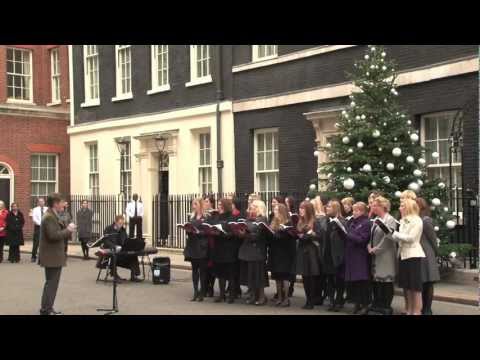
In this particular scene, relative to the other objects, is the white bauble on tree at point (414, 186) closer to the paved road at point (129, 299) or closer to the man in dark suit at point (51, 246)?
the paved road at point (129, 299)

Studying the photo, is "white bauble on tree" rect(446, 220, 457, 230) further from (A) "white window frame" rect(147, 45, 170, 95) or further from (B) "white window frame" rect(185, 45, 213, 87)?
(A) "white window frame" rect(147, 45, 170, 95)

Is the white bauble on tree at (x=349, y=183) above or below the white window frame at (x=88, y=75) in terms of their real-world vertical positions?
below

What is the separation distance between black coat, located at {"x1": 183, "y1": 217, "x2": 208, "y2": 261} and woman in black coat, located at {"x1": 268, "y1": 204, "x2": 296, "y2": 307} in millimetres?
1330

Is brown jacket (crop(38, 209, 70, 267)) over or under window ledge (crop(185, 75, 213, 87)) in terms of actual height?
under

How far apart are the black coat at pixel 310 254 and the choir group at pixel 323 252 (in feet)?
0.05

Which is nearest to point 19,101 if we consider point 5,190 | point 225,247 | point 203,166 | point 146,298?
point 5,190

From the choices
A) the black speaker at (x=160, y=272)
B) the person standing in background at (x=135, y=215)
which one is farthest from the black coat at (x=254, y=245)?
the person standing in background at (x=135, y=215)

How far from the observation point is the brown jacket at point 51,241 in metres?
10.6

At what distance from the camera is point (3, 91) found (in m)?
30.5

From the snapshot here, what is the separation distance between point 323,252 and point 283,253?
77 centimetres

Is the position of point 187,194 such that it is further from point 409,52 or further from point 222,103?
point 409,52

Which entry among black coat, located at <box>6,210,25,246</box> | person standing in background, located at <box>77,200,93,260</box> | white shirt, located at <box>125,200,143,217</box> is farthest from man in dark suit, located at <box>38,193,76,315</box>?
white shirt, located at <box>125,200,143,217</box>

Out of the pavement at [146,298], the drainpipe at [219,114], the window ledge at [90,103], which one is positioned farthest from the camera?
the window ledge at [90,103]

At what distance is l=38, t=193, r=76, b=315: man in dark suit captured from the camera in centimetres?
1056
